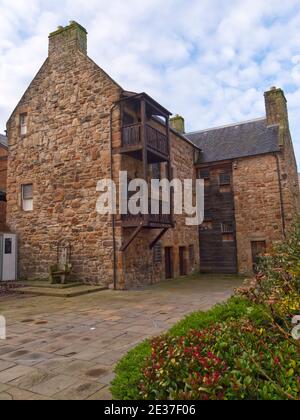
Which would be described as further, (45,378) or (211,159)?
(211,159)

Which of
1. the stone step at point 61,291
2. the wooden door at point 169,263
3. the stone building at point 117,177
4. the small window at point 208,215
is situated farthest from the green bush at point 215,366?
the small window at point 208,215

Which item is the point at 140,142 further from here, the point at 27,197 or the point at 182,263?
the point at 182,263

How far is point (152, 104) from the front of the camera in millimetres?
12523

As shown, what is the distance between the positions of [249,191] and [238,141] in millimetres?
3444

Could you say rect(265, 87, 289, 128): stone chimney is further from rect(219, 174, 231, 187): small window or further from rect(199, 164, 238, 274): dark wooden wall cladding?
rect(219, 174, 231, 187): small window

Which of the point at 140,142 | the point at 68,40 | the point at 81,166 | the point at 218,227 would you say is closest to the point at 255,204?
the point at 218,227

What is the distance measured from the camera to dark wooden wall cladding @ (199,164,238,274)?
1805 centimetres

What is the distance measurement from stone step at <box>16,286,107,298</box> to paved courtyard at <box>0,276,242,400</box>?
40cm

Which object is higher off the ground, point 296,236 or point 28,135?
point 28,135

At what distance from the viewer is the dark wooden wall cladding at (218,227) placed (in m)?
18.0

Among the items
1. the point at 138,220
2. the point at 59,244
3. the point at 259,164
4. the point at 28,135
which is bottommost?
the point at 59,244
